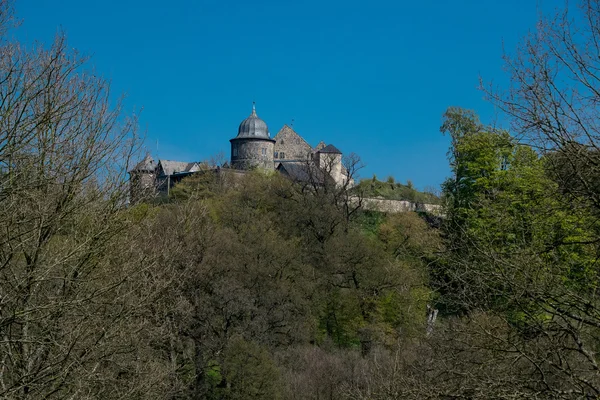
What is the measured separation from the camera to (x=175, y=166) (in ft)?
243

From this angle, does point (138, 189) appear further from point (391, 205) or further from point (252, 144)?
point (252, 144)

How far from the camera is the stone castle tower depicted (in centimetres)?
7456

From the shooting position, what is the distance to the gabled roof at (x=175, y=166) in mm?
72294

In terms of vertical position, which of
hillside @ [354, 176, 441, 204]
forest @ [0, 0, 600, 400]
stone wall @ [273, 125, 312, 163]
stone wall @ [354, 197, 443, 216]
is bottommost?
forest @ [0, 0, 600, 400]

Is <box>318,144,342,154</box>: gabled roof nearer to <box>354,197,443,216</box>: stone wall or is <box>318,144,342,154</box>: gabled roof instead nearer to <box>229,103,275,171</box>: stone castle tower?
<box>229,103,275,171</box>: stone castle tower

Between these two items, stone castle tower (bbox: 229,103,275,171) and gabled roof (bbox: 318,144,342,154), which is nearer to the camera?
gabled roof (bbox: 318,144,342,154)

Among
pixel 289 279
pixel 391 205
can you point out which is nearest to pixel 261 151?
pixel 391 205

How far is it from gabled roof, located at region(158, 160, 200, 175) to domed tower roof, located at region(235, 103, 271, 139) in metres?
6.08

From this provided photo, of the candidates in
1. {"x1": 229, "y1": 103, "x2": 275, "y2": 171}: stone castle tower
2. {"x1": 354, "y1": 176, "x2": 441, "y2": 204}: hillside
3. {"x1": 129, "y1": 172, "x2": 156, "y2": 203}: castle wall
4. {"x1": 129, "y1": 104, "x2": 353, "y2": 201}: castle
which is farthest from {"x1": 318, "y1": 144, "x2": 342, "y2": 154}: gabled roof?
{"x1": 129, "y1": 172, "x2": 156, "y2": 203}: castle wall

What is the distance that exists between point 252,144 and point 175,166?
28.2 feet

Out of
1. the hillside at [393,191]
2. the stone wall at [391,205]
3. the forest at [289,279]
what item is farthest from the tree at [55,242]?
the hillside at [393,191]

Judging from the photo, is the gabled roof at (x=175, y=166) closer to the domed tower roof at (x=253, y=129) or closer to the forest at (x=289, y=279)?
the domed tower roof at (x=253, y=129)

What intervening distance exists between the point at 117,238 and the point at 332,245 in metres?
20.2

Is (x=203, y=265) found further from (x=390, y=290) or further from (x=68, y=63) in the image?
(x=68, y=63)
